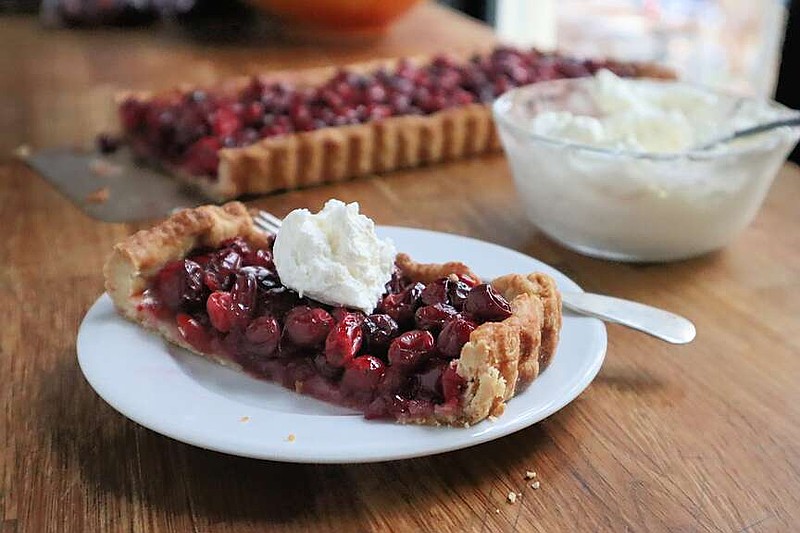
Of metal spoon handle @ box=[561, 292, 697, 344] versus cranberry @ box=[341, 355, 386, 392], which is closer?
cranberry @ box=[341, 355, 386, 392]

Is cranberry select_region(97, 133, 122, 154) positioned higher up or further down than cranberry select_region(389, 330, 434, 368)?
further down

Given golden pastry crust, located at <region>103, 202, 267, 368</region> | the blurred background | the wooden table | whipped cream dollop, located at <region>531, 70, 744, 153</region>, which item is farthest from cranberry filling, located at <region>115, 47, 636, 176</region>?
the blurred background

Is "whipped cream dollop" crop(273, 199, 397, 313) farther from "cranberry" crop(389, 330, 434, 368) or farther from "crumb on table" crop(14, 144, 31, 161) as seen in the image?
"crumb on table" crop(14, 144, 31, 161)

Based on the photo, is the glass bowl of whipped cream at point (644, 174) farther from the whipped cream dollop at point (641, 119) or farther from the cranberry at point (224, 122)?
the cranberry at point (224, 122)

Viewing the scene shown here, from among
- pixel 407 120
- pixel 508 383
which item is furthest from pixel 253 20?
pixel 508 383

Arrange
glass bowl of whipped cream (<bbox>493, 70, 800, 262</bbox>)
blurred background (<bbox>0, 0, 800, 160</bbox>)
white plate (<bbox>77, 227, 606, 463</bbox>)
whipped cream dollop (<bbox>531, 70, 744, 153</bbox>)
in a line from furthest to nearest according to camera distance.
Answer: blurred background (<bbox>0, 0, 800, 160</bbox>)
whipped cream dollop (<bbox>531, 70, 744, 153</bbox>)
glass bowl of whipped cream (<bbox>493, 70, 800, 262</bbox>)
white plate (<bbox>77, 227, 606, 463</bbox>)

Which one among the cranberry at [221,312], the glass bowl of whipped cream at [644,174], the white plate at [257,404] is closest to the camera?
the white plate at [257,404]

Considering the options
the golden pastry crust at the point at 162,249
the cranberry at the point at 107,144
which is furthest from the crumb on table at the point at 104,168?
the golden pastry crust at the point at 162,249
